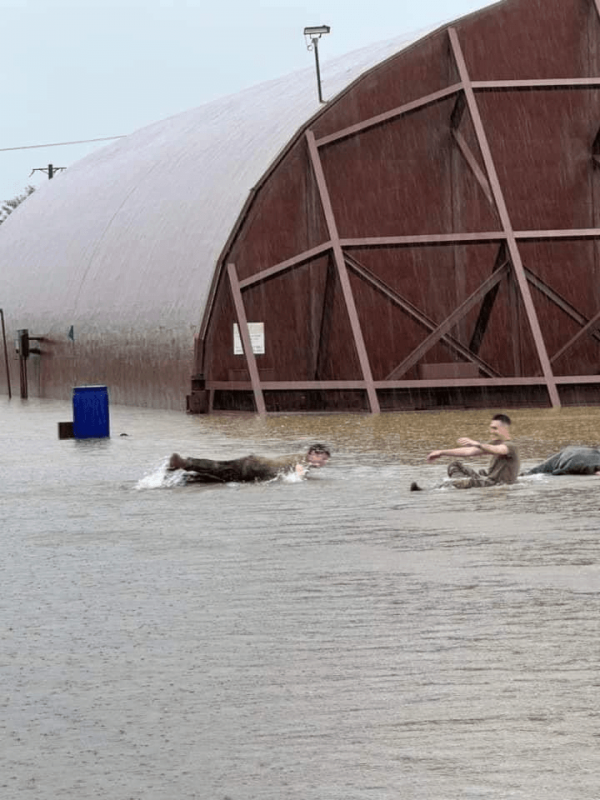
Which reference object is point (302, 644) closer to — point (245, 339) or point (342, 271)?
point (342, 271)

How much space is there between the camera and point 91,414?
28.1 m

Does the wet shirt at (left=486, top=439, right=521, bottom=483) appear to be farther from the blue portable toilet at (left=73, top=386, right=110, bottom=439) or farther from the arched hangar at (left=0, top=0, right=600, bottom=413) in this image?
the arched hangar at (left=0, top=0, right=600, bottom=413)

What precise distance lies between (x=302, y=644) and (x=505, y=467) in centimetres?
882

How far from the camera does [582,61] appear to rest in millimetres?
37812

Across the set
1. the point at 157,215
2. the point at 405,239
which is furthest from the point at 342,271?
the point at 157,215

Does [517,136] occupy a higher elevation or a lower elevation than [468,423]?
higher

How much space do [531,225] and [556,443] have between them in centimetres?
1552

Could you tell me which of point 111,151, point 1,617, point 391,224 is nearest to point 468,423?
point 391,224

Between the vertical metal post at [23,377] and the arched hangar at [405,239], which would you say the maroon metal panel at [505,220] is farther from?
the vertical metal post at [23,377]

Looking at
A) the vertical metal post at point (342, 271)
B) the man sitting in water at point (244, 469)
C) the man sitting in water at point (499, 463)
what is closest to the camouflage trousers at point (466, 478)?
the man sitting in water at point (499, 463)

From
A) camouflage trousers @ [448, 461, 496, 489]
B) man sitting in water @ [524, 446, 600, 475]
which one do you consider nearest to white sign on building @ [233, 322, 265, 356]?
man sitting in water @ [524, 446, 600, 475]

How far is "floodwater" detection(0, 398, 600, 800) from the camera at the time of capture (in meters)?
6.43

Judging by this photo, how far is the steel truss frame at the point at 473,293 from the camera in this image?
3394 cm

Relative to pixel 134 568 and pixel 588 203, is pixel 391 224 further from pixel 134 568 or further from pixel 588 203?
pixel 134 568
